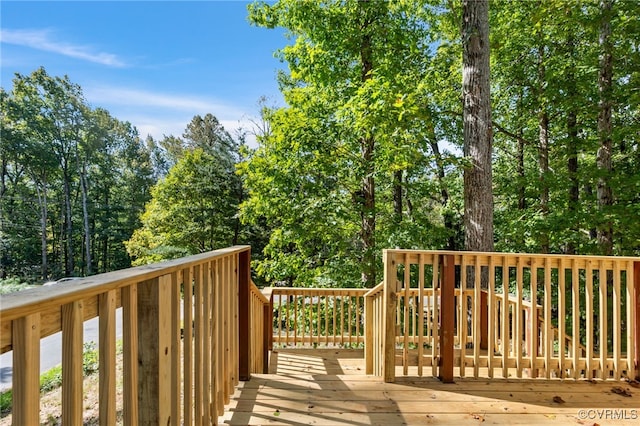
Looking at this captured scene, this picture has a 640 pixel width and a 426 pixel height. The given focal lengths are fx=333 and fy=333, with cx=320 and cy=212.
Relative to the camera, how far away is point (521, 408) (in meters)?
2.16

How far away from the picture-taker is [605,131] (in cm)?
572

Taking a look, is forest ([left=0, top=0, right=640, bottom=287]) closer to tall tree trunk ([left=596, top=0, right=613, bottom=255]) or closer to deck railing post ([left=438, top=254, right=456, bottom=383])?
tall tree trunk ([left=596, top=0, right=613, bottom=255])

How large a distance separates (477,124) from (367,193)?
265 centimetres

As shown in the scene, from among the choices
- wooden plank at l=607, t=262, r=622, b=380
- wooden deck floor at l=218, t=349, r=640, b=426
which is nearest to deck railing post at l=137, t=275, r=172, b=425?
wooden deck floor at l=218, t=349, r=640, b=426

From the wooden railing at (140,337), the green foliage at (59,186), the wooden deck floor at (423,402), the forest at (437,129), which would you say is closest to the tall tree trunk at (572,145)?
the forest at (437,129)

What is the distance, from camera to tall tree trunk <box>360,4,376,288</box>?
6072 mm

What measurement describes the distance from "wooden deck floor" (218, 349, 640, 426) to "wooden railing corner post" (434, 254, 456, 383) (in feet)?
0.53

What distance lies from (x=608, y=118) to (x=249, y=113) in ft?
32.7

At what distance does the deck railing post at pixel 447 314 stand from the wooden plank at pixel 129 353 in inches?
86.7

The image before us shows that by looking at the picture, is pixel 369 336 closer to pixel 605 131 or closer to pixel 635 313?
pixel 635 313

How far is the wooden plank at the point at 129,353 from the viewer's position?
100 centimetres

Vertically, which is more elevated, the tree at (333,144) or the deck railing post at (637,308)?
the tree at (333,144)

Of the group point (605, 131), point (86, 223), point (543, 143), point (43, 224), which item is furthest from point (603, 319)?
point (43, 224)

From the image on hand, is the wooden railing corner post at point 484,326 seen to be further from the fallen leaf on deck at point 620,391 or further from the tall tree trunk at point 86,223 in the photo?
the tall tree trunk at point 86,223
